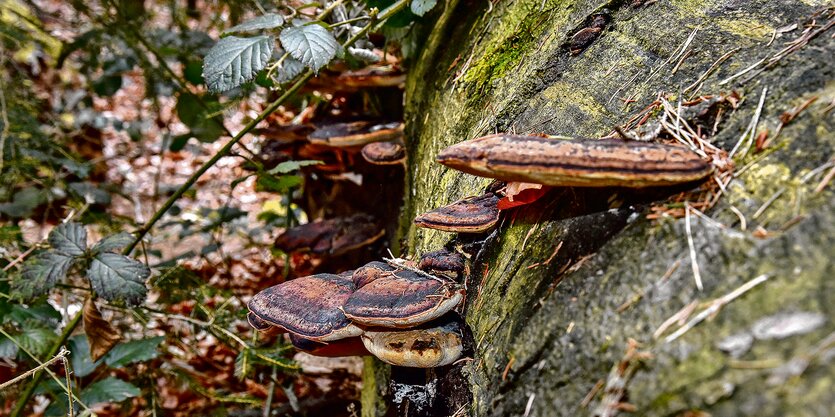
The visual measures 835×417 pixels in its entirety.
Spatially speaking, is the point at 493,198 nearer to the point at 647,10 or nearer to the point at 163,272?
the point at 647,10

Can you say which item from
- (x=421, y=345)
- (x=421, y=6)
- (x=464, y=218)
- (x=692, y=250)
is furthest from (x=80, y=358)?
(x=692, y=250)

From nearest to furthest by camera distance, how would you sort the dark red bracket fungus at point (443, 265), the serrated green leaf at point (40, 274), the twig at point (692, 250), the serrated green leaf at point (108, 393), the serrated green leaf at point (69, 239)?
the twig at point (692, 250) → the dark red bracket fungus at point (443, 265) → the serrated green leaf at point (40, 274) → the serrated green leaf at point (69, 239) → the serrated green leaf at point (108, 393)

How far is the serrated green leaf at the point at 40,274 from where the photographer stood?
2.85 metres

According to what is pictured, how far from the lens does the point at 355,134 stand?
381 cm

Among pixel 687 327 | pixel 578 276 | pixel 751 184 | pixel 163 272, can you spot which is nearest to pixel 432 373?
pixel 578 276

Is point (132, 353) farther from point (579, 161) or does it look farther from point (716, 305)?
point (716, 305)

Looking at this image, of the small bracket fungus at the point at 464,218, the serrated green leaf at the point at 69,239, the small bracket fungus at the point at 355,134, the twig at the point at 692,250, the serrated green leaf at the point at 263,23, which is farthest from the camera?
the small bracket fungus at the point at 355,134

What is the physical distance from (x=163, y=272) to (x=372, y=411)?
234 centimetres

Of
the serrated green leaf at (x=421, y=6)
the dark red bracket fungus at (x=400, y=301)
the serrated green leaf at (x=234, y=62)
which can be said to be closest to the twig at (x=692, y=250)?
the dark red bracket fungus at (x=400, y=301)

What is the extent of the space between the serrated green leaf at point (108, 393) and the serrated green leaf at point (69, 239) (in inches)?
34.0

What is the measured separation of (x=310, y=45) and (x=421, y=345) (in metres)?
1.56

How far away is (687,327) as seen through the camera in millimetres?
1176

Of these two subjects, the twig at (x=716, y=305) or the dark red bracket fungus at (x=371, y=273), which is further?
the dark red bracket fungus at (x=371, y=273)

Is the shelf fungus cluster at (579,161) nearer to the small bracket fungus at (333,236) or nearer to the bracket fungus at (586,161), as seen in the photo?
the bracket fungus at (586,161)
